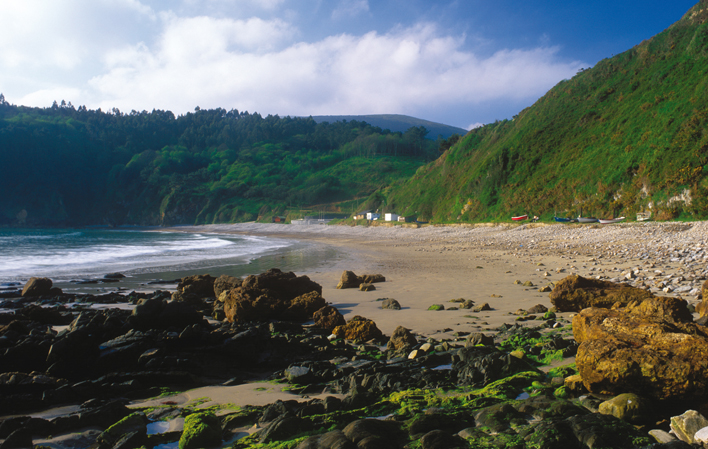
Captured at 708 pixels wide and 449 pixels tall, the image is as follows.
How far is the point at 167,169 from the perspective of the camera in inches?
6329

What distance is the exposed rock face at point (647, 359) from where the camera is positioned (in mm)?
3068

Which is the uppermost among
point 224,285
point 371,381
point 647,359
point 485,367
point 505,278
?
point 647,359

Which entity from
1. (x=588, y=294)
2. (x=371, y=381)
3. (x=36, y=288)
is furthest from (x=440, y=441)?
(x=36, y=288)

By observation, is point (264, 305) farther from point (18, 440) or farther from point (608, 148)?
point (608, 148)

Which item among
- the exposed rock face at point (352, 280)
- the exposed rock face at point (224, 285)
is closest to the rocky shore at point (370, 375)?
the exposed rock face at point (224, 285)

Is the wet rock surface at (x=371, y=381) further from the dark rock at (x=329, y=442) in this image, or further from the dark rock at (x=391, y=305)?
the dark rock at (x=391, y=305)

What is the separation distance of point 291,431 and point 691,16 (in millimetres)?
68323

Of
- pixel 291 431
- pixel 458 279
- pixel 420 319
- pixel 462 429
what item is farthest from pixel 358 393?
pixel 458 279

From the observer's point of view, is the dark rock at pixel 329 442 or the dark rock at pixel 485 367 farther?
the dark rock at pixel 485 367

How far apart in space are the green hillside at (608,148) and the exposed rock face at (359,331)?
103ft

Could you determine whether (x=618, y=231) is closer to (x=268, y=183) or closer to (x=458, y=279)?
(x=458, y=279)

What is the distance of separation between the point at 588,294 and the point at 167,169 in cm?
17739

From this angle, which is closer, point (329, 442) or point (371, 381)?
point (329, 442)

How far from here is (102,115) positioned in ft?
636
